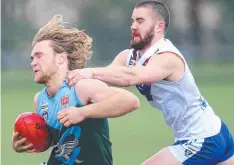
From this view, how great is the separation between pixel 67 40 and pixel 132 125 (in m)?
9.13

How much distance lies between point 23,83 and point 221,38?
36.0 ft

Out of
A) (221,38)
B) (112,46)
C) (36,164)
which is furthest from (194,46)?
(36,164)

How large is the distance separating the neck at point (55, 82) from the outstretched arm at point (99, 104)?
1.39ft

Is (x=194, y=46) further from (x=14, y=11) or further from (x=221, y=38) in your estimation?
(x=14, y=11)

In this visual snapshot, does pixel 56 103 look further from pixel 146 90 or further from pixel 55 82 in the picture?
pixel 146 90

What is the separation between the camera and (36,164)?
1041 cm

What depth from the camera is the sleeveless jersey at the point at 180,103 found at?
673cm

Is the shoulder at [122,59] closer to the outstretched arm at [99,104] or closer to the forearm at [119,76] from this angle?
the forearm at [119,76]

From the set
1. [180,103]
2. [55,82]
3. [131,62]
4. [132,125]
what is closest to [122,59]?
[131,62]

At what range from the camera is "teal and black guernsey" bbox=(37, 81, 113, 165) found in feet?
19.7

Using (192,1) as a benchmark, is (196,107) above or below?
above

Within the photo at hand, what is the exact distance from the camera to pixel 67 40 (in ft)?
21.2

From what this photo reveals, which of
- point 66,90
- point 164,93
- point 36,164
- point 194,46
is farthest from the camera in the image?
point 194,46

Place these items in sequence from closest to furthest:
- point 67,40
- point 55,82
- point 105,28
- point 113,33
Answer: point 55,82 < point 67,40 < point 113,33 < point 105,28
